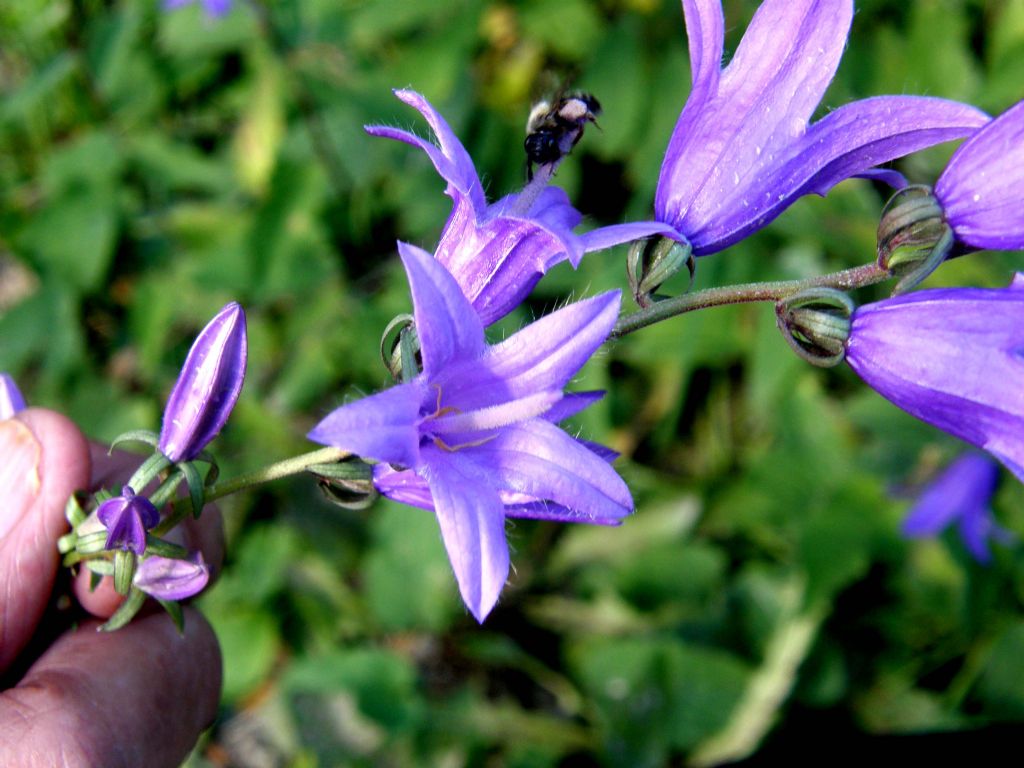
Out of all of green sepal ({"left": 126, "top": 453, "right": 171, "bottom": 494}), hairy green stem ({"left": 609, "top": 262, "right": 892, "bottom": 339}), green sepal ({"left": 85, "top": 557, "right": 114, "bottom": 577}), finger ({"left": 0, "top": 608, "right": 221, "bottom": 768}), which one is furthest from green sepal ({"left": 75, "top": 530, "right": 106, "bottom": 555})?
hairy green stem ({"left": 609, "top": 262, "right": 892, "bottom": 339})

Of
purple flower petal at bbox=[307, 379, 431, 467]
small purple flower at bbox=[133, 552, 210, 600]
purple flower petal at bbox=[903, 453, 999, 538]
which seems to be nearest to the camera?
purple flower petal at bbox=[307, 379, 431, 467]

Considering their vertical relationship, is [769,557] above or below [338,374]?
below

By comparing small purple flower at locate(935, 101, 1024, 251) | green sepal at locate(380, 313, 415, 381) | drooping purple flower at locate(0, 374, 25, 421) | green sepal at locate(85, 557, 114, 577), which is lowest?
green sepal at locate(85, 557, 114, 577)

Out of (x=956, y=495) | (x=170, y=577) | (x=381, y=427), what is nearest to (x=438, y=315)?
(x=381, y=427)

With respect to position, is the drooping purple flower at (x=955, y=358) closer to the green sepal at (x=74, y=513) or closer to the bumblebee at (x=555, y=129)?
the bumblebee at (x=555, y=129)

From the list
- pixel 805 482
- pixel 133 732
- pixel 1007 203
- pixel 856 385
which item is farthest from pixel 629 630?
pixel 1007 203

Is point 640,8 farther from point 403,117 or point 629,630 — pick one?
point 629,630

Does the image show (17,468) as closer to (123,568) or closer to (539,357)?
(123,568)

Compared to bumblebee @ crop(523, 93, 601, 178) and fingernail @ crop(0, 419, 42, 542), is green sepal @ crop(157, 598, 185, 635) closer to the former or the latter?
fingernail @ crop(0, 419, 42, 542)
